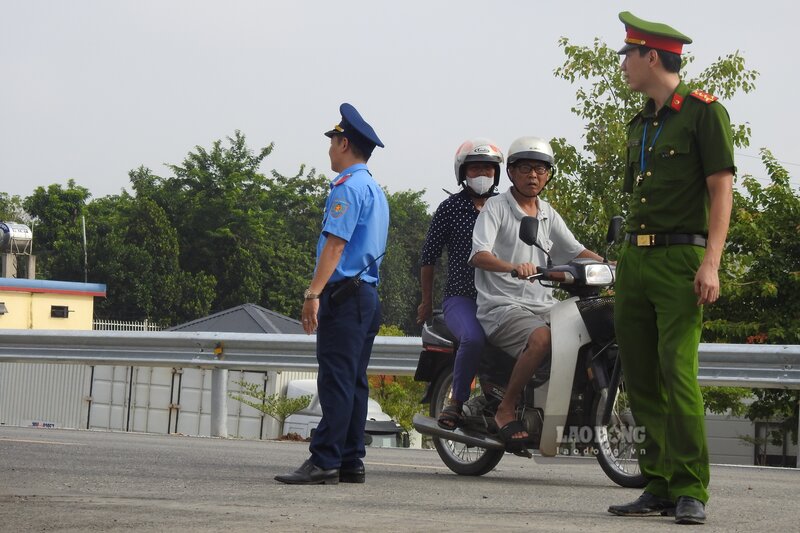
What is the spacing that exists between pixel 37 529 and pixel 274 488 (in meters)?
2.06

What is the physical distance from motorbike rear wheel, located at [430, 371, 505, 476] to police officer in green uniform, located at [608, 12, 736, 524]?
2442mm

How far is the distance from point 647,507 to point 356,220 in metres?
2.26

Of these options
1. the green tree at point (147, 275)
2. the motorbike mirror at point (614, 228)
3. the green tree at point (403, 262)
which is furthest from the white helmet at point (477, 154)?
the green tree at point (403, 262)

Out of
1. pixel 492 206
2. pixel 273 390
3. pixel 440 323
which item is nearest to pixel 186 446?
pixel 440 323

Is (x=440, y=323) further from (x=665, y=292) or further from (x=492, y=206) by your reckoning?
(x=665, y=292)

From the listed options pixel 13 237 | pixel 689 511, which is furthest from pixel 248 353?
pixel 13 237

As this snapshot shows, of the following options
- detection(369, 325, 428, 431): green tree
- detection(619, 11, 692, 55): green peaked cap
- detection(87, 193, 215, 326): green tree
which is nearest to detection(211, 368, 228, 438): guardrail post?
detection(619, 11, 692, 55): green peaked cap

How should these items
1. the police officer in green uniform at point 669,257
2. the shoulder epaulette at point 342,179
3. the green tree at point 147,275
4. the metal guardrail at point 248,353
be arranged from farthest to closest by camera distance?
the green tree at point 147,275 → the metal guardrail at point 248,353 → the shoulder epaulette at point 342,179 → the police officer in green uniform at point 669,257

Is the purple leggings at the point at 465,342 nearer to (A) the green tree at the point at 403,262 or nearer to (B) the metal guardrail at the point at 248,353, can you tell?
(B) the metal guardrail at the point at 248,353

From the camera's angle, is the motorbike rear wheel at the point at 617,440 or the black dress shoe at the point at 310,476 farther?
the motorbike rear wheel at the point at 617,440

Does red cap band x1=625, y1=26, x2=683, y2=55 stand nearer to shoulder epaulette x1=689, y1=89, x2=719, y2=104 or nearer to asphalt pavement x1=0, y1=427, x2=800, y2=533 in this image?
shoulder epaulette x1=689, y1=89, x2=719, y2=104

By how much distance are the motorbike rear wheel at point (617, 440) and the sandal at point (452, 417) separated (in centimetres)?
93

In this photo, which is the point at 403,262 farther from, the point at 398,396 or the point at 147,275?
the point at 398,396

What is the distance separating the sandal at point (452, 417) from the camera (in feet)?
27.1
